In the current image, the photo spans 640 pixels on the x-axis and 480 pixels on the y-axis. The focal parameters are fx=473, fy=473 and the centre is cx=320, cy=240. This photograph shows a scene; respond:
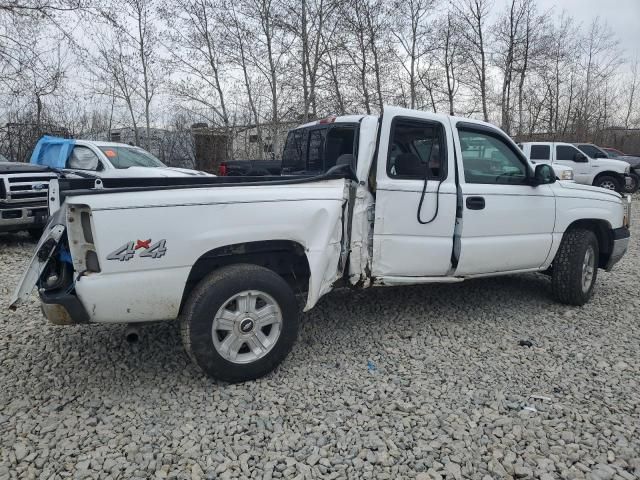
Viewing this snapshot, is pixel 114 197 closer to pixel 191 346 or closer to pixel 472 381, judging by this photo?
pixel 191 346

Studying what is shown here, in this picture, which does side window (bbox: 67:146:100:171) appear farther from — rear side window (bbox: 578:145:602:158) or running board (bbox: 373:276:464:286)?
rear side window (bbox: 578:145:602:158)

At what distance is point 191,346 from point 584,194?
13.9ft

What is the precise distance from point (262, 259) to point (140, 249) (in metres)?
0.95

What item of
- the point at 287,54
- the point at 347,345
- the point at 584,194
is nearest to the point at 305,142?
the point at 347,345

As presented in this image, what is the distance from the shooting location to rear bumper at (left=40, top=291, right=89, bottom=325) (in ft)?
8.95

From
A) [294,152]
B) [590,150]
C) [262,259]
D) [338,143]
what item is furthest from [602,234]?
[590,150]

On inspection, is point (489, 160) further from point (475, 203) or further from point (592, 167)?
point (592, 167)

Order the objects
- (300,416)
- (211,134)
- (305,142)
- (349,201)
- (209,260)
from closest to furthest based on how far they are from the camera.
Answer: (300,416), (209,260), (349,201), (305,142), (211,134)

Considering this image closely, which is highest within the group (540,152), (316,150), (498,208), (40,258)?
(540,152)

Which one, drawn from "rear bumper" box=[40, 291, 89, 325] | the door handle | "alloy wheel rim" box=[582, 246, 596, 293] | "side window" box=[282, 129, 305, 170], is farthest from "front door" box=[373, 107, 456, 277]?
"rear bumper" box=[40, 291, 89, 325]

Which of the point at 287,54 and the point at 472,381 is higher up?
the point at 287,54

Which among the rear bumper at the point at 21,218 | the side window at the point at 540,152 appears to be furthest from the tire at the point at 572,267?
the side window at the point at 540,152

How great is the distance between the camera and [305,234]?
3287 mm

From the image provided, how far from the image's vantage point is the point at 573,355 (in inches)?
151
